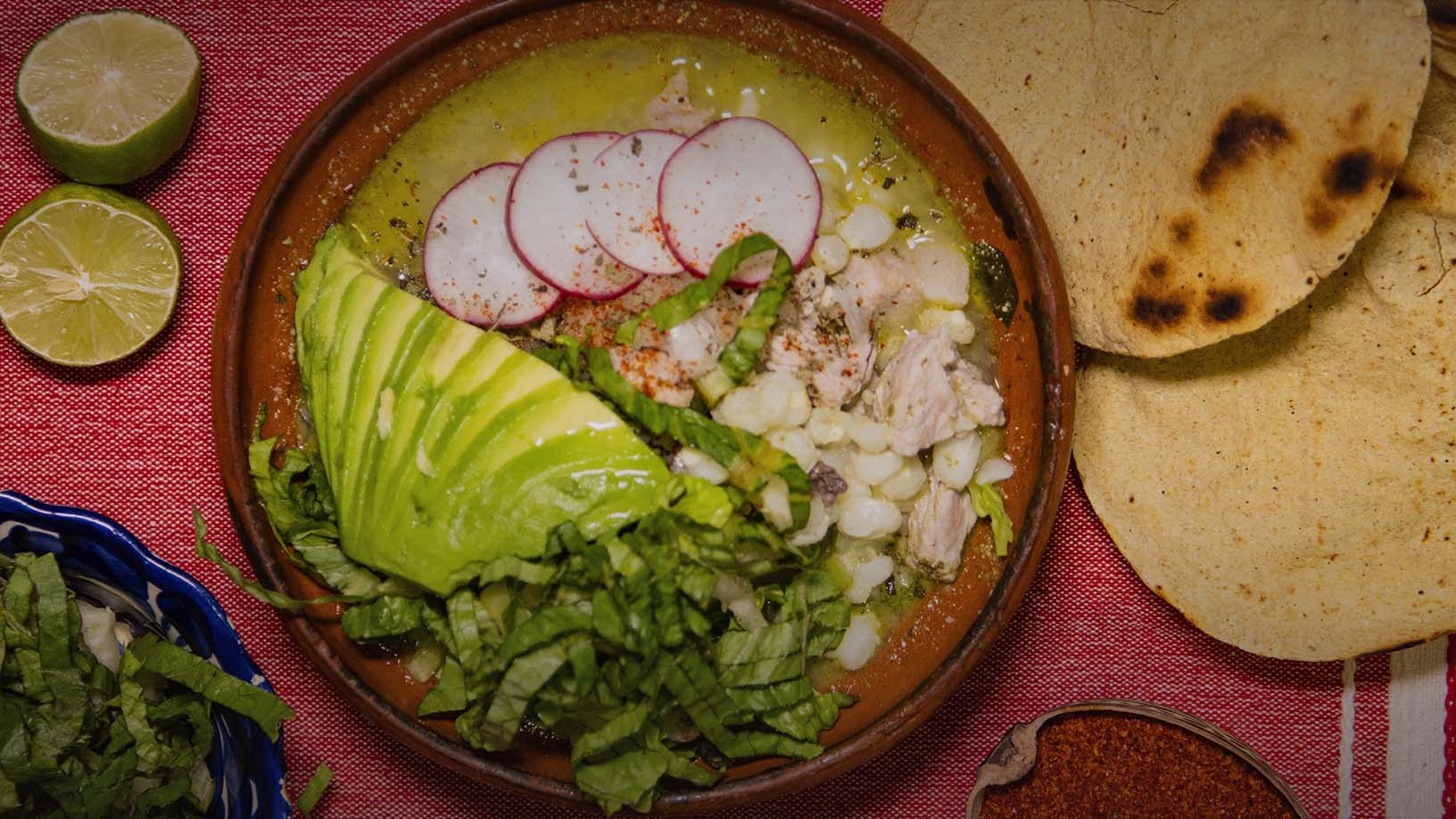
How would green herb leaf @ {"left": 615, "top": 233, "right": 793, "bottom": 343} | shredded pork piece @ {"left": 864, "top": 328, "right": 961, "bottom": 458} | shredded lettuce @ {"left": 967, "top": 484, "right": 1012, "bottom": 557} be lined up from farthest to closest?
1. shredded lettuce @ {"left": 967, "top": 484, "right": 1012, "bottom": 557}
2. shredded pork piece @ {"left": 864, "top": 328, "right": 961, "bottom": 458}
3. green herb leaf @ {"left": 615, "top": 233, "right": 793, "bottom": 343}

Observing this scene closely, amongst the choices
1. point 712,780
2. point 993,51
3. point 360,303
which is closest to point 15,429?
point 360,303

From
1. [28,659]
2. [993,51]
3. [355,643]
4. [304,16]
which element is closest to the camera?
[28,659]

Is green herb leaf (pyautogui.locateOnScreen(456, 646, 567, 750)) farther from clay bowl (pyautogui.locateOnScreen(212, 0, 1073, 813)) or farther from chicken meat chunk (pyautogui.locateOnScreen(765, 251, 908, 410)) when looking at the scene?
chicken meat chunk (pyautogui.locateOnScreen(765, 251, 908, 410))

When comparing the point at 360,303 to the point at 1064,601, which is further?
the point at 1064,601

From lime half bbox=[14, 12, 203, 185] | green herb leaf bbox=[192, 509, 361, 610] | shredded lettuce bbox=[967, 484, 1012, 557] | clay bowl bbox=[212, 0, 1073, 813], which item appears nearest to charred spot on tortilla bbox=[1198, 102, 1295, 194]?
clay bowl bbox=[212, 0, 1073, 813]

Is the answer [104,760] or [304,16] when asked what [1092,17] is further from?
[104,760]

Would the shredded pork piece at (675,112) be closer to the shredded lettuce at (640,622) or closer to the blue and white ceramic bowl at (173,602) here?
the shredded lettuce at (640,622)
